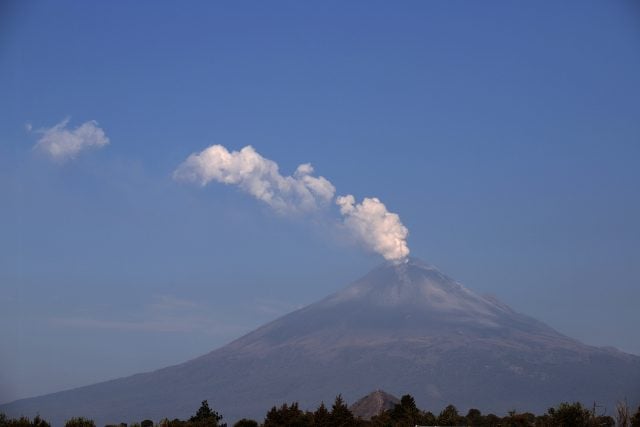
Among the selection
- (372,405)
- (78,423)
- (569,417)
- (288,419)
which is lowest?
(78,423)

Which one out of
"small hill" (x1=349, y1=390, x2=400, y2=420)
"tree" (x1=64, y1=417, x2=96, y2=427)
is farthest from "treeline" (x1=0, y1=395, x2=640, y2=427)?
"small hill" (x1=349, y1=390, x2=400, y2=420)

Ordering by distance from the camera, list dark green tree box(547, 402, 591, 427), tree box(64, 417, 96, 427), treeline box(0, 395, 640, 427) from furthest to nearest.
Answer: dark green tree box(547, 402, 591, 427), treeline box(0, 395, 640, 427), tree box(64, 417, 96, 427)

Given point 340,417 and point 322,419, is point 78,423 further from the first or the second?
point 340,417

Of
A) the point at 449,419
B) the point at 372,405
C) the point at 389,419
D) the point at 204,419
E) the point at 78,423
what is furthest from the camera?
the point at 372,405

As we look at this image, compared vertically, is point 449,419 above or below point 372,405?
below

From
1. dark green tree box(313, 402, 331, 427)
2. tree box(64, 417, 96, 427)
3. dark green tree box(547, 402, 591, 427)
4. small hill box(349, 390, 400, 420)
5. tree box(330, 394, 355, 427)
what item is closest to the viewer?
tree box(64, 417, 96, 427)

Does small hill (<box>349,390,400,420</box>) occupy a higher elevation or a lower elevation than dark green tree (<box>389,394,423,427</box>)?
higher

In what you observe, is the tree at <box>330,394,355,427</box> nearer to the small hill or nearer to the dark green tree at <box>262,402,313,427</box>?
the dark green tree at <box>262,402,313,427</box>

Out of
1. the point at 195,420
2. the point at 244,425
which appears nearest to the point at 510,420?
the point at 244,425

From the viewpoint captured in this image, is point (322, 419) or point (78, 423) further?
point (322, 419)

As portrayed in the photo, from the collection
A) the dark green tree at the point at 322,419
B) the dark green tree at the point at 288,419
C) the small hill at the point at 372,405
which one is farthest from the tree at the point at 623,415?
the small hill at the point at 372,405

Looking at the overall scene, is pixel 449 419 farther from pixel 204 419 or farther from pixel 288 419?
pixel 204 419

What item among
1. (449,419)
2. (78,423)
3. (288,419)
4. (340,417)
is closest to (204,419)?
(288,419)

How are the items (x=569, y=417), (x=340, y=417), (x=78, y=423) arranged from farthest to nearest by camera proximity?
(x=340, y=417)
(x=569, y=417)
(x=78, y=423)
